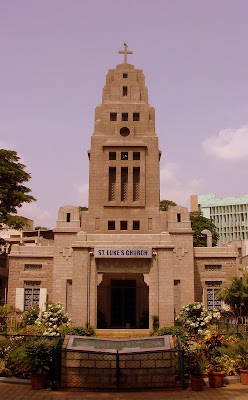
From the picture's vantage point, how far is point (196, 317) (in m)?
25.0

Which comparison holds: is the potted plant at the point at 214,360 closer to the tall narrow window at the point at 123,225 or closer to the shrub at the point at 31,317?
the shrub at the point at 31,317

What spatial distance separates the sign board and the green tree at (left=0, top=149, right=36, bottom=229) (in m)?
13.0

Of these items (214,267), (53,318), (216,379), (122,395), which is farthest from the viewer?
(214,267)

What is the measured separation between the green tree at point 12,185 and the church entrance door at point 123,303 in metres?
10.9

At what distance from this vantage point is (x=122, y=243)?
28.5 m

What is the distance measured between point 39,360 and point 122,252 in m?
12.9

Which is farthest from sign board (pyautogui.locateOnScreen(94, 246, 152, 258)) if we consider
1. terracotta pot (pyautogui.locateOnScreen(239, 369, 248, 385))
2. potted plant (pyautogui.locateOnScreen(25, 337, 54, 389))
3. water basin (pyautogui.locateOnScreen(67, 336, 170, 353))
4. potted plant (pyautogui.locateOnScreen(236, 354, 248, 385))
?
terracotta pot (pyautogui.locateOnScreen(239, 369, 248, 385))

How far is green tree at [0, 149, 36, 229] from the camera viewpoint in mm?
38737

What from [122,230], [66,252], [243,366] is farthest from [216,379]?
[66,252]

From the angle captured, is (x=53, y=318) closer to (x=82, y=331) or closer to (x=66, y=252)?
(x=82, y=331)

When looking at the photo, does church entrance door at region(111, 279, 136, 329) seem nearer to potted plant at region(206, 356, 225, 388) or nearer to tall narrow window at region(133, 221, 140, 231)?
tall narrow window at region(133, 221, 140, 231)

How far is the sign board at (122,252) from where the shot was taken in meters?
27.5

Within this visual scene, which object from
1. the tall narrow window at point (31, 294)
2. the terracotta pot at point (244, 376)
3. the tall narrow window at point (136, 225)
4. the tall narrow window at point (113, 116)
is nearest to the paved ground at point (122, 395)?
the terracotta pot at point (244, 376)

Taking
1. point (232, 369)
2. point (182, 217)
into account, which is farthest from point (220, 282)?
point (232, 369)
